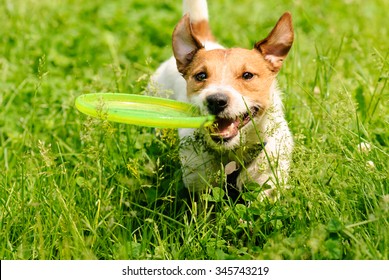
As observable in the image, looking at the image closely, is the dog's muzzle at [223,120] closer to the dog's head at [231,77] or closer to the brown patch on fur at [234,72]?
the dog's head at [231,77]

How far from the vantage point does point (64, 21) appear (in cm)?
705

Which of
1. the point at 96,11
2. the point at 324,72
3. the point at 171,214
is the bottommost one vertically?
the point at 171,214

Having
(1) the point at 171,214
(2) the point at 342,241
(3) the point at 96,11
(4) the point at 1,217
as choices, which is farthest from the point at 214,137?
(3) the point at 96,11

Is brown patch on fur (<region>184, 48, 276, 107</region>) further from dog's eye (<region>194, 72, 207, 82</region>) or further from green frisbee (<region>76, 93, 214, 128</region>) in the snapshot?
green frisbee (<region>76, 93, 214, 128</region>)

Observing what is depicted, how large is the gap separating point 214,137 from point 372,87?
6.10ft

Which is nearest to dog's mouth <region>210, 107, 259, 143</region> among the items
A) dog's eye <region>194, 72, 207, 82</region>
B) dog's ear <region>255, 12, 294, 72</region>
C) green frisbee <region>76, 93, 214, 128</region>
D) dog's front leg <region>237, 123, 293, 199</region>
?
green frisbee <region>76, 93, 214, 128</region>

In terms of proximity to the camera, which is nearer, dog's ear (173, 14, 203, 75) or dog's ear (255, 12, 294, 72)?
dog's ear (255, 12, 294, 72)

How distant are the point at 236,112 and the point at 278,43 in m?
0.69

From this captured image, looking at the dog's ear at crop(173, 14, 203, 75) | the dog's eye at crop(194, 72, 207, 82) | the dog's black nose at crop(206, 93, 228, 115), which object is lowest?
the dog's black nose at crop(206, 93, 228, 115)

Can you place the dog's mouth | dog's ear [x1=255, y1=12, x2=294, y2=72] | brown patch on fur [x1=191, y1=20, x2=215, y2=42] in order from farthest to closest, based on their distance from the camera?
1. brown patch on fur [x1=191, y1=20, x2=215, y2=42]
2. dog's ear [x1=255, y1=12, x2=294, y2=72]
3. the dog's mouth

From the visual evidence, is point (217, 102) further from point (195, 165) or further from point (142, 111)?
point (195, 165)

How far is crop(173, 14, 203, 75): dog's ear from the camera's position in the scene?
4.30 metres

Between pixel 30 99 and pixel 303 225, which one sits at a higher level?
pixel 30 99

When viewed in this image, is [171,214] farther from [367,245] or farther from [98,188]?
[367,245]
